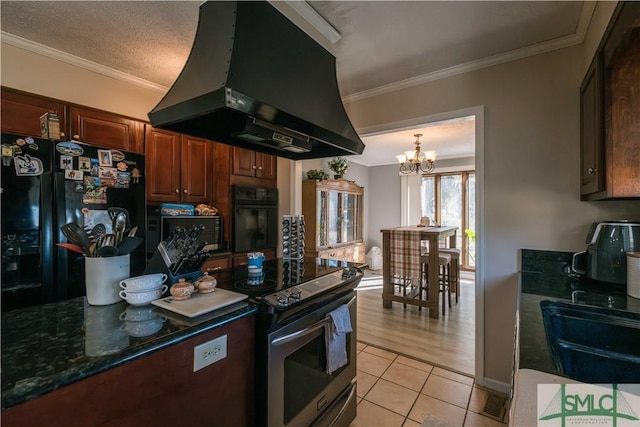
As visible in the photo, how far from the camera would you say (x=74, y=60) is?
2.33 m

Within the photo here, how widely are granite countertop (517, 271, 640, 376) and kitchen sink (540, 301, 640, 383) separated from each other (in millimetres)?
60

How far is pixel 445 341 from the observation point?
291 centimetres

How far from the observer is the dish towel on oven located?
1465mm

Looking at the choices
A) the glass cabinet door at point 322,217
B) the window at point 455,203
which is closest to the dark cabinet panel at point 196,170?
the glass cabinet door at point 322,217

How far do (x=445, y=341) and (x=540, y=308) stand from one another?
6.14 feet

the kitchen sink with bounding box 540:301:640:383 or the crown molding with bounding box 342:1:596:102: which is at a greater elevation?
the crown molding with bounding box 342:1:596:102

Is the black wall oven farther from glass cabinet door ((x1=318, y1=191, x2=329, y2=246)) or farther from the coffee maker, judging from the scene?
the coffee maker

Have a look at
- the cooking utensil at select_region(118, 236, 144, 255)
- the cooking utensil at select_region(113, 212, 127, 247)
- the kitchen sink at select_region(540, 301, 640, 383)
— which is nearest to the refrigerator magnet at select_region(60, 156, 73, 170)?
the cooking utensil at select_region(113, 212, 127, 247)

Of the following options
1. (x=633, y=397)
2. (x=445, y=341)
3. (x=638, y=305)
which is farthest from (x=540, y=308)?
(x=445, y=341)

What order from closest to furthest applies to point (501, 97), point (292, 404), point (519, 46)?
point (292, 404) → point (519, 46) → point (501, 97)

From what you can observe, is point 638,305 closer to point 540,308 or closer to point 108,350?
point 540,308

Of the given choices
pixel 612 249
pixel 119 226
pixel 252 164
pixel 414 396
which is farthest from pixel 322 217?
pixel 119 226

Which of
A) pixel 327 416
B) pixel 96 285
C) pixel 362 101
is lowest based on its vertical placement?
pixel 327 416

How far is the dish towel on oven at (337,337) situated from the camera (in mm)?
1465
